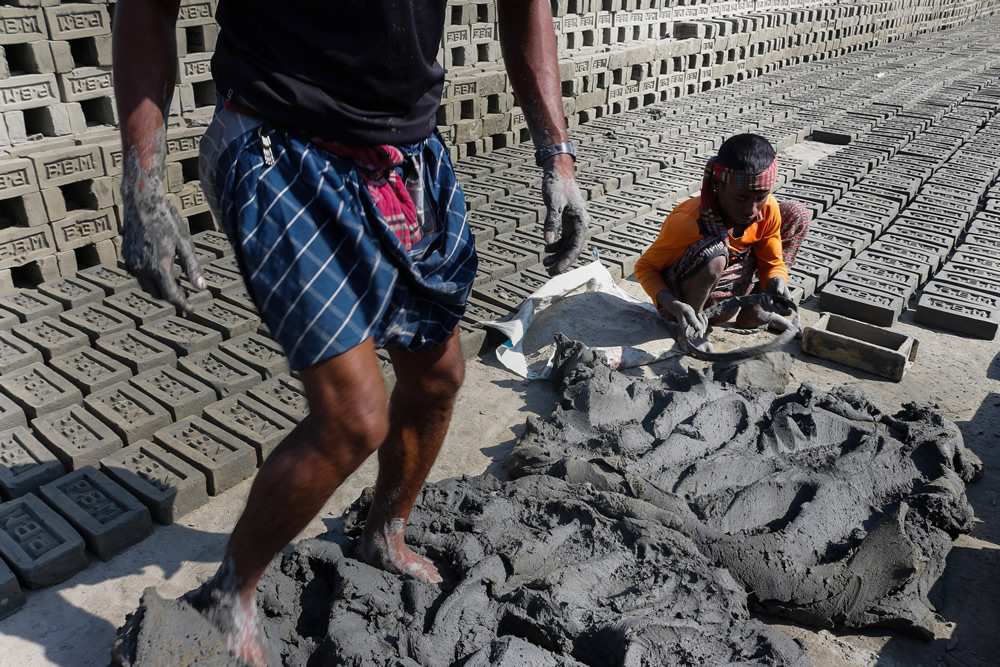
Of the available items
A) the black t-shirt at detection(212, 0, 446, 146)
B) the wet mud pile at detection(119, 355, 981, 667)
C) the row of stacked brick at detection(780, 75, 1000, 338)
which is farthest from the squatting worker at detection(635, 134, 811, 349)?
the black t-shirt at detection(212, 0, 446, 146)

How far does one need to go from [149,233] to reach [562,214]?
1062mm

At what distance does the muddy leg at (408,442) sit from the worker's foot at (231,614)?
0.47 m

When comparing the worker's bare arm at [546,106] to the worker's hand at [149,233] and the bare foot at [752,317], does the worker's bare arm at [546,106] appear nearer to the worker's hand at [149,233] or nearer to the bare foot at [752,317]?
the worker's hand at [149,233]

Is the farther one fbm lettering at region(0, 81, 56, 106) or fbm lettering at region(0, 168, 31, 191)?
fbm lettering at region(0, 81, 56, 106)

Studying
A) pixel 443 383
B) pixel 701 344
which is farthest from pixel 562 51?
pixel 443 383

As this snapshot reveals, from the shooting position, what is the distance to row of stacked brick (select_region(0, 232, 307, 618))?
8.46 ft

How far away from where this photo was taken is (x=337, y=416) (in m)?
1.69

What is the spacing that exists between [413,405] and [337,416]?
→ 419mm

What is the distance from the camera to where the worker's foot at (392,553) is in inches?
86.8

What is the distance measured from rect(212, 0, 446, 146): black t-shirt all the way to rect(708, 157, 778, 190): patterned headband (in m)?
2.23

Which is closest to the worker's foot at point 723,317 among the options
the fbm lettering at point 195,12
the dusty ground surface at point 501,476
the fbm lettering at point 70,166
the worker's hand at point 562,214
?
the dusty ground surface at point 501,476

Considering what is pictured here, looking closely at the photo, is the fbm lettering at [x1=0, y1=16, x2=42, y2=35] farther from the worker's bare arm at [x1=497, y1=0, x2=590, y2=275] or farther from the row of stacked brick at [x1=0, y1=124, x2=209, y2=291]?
the worker's bare arm at [x1=497, y1=0, x2=590, y2=275]

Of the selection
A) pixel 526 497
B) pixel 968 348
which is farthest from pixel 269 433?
pixel 968 348

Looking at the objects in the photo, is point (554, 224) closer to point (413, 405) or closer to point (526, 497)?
point (413, 405)
